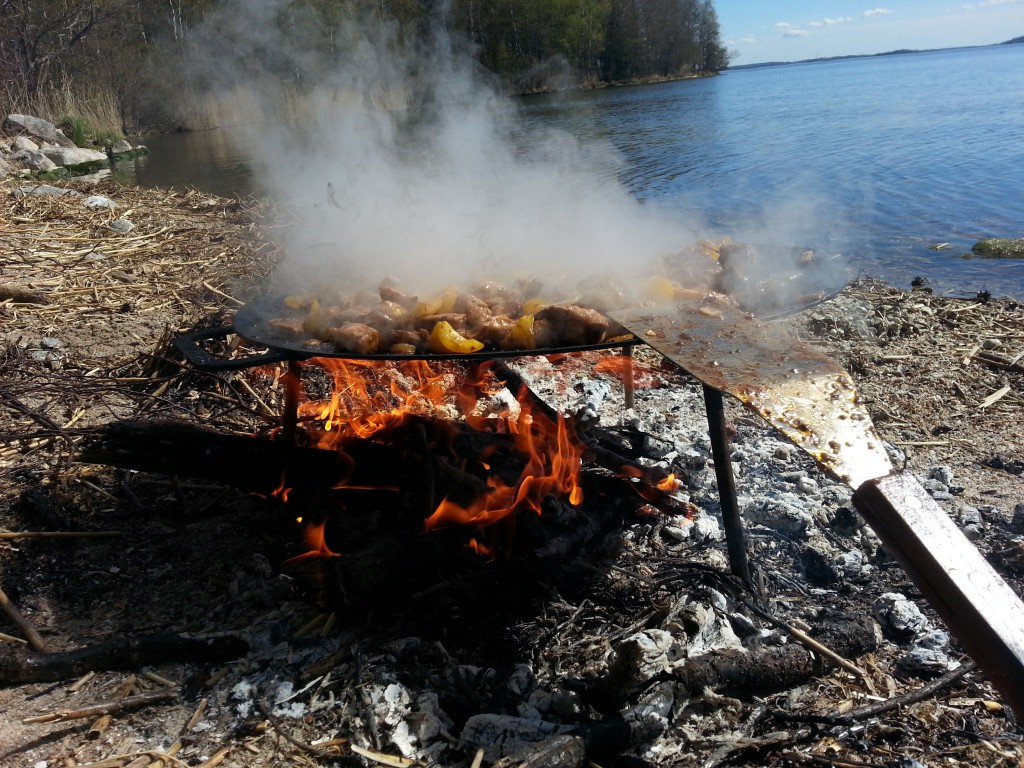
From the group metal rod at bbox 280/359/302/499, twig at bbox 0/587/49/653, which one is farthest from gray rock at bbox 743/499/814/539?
twig at bbox 0/587/49/653

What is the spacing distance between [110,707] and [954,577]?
259 cm

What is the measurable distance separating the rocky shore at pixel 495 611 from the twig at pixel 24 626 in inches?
3.3

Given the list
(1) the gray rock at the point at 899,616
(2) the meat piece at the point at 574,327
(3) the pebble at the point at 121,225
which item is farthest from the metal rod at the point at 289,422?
(3) the pebble at the point at 121,225

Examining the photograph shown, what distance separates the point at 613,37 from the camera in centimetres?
2941

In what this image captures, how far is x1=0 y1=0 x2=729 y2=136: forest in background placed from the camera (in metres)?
8.20

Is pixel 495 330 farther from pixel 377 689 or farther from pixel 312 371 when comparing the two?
pixel 312 371

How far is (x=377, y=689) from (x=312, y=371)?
285 centimetres

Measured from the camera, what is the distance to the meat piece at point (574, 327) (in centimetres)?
261

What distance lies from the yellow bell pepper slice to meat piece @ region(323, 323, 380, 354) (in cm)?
21

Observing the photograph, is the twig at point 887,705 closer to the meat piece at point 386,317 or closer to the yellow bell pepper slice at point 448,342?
the yellow bell pepper slice at point 448,342

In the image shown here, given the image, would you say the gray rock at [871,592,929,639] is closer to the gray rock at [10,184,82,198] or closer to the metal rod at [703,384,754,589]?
the metal rod at [703,384,754,589]

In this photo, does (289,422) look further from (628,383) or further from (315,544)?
(628,383)

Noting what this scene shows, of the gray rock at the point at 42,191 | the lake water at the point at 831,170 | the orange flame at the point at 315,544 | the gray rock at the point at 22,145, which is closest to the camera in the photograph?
the orange flame at the point at 315,544

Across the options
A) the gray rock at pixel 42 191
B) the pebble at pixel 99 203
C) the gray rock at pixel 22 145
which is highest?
the gray rock at pixel 22 145
